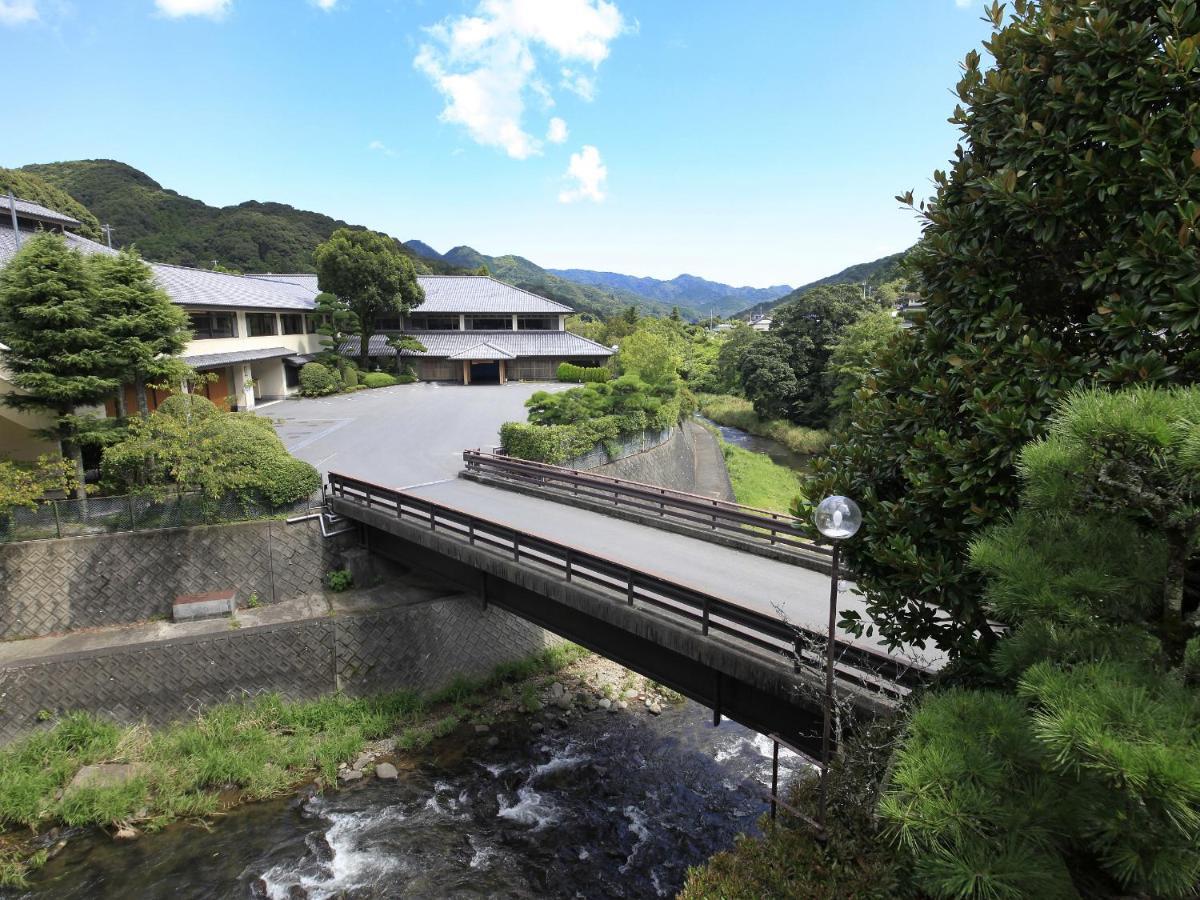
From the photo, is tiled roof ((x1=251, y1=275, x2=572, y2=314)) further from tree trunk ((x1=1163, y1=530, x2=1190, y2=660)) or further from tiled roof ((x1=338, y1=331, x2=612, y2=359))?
tree trunk ((x1=1163, y1=530, x2=1190, y2=660))

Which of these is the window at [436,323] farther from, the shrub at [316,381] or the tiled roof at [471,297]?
the shrub at [316,381]

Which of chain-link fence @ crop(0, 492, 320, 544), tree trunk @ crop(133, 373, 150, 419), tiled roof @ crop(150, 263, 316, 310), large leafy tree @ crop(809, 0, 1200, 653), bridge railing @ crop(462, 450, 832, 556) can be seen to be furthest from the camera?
tiled roof @ crop(150, 263, 316, 310)

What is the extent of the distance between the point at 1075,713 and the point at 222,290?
34.4 meters

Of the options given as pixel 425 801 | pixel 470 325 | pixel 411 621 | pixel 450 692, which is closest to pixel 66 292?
pixel 411 621

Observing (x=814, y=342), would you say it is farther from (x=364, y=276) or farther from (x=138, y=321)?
(x=138, y=321)

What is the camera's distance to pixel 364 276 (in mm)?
38156

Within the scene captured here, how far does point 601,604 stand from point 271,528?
944 cm

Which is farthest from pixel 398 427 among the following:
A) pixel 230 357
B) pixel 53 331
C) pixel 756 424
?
pixel 756 424

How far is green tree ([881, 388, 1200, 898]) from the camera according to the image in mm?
2660

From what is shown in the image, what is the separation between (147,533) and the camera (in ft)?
45.8

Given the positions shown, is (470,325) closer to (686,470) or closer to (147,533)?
(686,470)

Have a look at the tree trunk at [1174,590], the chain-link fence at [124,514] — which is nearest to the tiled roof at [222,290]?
the chain-link fence at [124,514]

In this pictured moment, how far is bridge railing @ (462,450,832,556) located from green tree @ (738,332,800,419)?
2746cm

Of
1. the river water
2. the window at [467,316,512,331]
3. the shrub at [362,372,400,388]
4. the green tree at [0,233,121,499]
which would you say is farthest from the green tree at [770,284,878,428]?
the green tree at [0,233,121,499]
